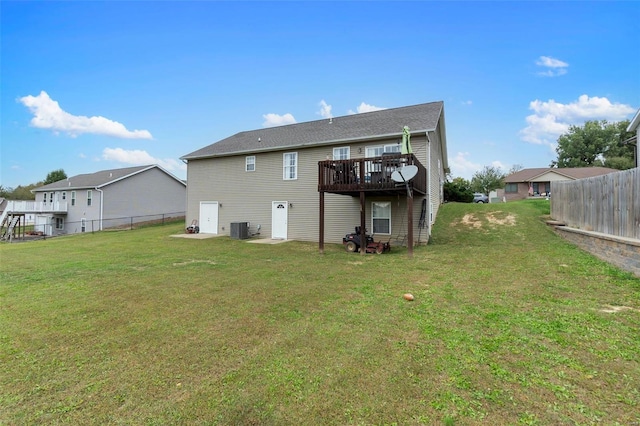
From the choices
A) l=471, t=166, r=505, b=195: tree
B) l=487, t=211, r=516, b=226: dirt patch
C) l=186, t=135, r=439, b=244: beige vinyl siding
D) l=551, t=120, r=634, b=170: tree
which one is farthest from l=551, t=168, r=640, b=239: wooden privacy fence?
l=551, t=120, r=634, b=170: tree

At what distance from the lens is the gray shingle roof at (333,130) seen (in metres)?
13.2

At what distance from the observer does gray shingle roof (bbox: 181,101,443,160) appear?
13.2 meters

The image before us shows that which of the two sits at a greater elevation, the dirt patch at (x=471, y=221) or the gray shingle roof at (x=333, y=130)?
the gray shingle roof at (x=333, y=130)

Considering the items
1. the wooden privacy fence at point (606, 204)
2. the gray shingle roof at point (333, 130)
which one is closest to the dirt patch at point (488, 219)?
→ the wooden privacy fence at point (606, 204)

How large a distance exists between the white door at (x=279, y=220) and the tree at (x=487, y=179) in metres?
39.1

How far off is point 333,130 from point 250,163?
17.2ft

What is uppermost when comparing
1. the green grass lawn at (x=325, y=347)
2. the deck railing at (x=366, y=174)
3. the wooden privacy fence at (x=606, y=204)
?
the deck railing at (x=366, y=174)

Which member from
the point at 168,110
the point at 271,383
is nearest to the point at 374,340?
the point at 271,383

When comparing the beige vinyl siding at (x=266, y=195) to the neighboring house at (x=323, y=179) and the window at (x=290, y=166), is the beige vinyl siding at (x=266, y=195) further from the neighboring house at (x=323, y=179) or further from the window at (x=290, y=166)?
the window at (x=290, y=166)

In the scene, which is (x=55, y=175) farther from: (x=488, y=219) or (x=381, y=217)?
(x=488, y=219)

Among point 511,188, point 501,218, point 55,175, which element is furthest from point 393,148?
point 55,175

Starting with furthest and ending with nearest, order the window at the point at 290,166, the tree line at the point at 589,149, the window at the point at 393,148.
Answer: the tree line at the point at 589,149
the window at the point at 290,166
the window at the point at 393,148

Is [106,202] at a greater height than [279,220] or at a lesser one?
greater

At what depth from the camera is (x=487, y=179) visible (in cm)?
4559
